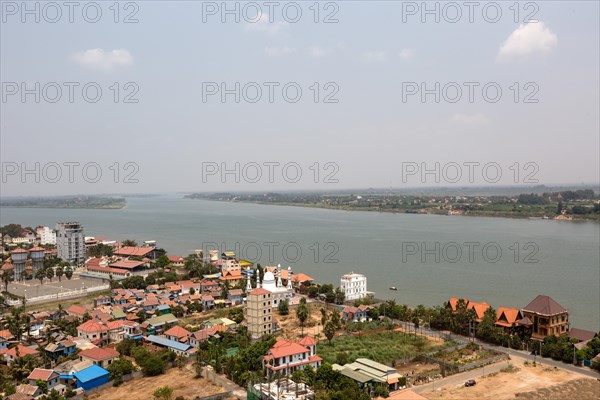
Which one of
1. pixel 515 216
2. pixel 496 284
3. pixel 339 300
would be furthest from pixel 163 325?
pixel 515 216

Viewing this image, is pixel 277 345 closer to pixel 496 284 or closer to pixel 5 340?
pixel 5 340

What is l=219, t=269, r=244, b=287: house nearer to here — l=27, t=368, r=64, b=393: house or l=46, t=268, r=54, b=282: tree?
l=46, t=268, r=54, b=282: tree

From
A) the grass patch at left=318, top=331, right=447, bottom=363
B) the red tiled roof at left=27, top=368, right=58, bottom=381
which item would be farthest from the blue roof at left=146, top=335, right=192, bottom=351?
the grass patch at left=318, top=331, right=447, bottom=363

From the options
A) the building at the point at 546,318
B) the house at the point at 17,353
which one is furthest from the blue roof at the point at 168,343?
the building at the point at 546,318

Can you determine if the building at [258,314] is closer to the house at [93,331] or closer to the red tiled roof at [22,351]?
the house at [93,331]

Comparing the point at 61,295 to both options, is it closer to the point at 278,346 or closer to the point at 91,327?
the point at 91,327

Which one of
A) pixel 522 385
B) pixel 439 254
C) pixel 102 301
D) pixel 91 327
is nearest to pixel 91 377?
pixel 91 327
